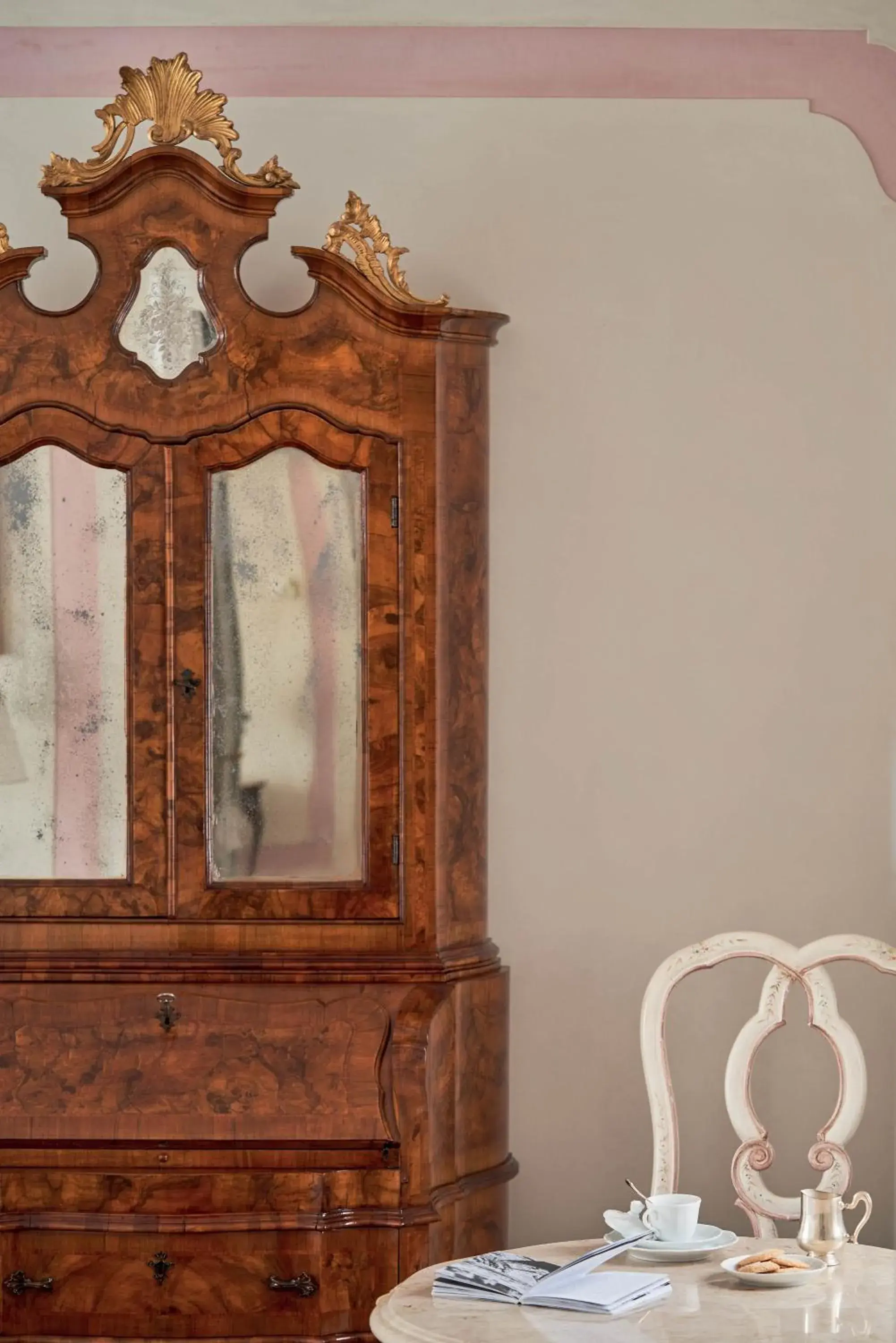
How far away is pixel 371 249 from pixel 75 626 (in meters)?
0.92

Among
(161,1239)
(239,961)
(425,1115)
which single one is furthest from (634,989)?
(161,1239)

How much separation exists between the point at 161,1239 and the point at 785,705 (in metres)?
1.64

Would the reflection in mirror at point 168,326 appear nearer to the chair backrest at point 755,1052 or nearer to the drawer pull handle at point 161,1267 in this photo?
the chair backrest at point 755,1052

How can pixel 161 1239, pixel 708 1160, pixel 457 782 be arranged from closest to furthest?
pixel 161 1239 < pixel 457 782 < pixel 708 1160

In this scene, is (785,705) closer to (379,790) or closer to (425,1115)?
(379,790)

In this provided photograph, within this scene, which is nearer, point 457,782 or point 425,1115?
point 425,1115

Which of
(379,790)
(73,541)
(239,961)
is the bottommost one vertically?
(239,961)

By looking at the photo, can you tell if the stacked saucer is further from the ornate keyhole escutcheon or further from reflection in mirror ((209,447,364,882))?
the ornate keyhole escutcheon

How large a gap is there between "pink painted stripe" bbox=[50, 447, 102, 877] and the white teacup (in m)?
1.40

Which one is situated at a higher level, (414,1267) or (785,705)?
(785,705)

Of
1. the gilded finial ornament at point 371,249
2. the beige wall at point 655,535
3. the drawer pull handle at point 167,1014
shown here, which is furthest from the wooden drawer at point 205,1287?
the gilded finial ornament at point 371,249

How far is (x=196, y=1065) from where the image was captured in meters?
2.82

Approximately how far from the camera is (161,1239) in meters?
Result: 2.76

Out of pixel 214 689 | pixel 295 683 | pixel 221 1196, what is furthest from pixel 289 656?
pixel 221 1196
